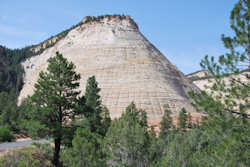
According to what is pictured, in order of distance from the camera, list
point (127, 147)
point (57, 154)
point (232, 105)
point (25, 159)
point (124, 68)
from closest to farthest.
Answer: point (232, 105) → point (127, 147) → point (25, 159) → point (57, 154) → point (124, 68)

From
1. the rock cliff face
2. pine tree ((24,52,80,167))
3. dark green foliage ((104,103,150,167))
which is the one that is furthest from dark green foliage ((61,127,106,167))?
the rock cliff face

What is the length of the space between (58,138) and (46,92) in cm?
379

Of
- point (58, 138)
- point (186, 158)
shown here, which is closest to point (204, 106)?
point (186, 158)

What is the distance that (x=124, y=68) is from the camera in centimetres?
5981

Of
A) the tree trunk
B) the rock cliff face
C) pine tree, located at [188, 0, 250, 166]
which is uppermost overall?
the rock cliff face

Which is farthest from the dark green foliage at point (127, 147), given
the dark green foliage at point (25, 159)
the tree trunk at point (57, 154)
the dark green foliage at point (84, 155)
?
Result: the tree trunk at point (57, 154)

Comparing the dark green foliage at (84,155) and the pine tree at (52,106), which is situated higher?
the pine tree at (52,106)

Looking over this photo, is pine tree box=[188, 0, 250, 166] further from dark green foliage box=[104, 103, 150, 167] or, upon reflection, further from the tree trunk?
the tree trunk

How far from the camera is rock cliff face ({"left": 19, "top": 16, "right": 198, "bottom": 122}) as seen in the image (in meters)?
50.5

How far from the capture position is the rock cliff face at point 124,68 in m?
50.5

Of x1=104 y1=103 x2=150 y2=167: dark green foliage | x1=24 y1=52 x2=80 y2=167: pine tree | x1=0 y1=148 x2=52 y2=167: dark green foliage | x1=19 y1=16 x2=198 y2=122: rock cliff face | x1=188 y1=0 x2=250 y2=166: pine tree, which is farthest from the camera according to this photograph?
x1=19 y1=16 x2=198 y2=122: rock cliff face

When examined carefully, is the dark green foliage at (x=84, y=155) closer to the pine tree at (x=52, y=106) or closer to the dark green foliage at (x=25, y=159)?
the dark green foliage at (x=25, y=159)

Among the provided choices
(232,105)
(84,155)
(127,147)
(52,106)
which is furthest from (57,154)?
(232,105)

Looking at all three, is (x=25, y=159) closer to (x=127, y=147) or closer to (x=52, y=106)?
(x=52, y=106)
